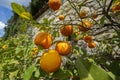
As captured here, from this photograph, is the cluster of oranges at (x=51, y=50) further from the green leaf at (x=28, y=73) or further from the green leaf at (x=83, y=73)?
the green leaf at (x=83, y=73)

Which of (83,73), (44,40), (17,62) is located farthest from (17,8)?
(17,62)

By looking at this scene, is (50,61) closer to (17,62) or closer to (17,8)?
(17,8)

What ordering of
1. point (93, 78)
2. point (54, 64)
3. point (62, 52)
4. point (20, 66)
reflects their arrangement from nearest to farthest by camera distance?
point (93, 78), point (54, 64), point (62, 52), point (20, 66)

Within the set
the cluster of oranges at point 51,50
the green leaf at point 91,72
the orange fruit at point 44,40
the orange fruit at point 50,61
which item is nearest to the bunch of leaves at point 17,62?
the cluster of oranges at point 51,50

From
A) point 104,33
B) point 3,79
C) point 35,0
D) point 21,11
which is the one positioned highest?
point 35,0

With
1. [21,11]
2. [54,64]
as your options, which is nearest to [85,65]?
[54,64]

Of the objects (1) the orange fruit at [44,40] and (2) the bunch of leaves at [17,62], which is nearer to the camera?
(1) the orange fruit at [44,40]

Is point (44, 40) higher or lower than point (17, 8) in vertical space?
lower

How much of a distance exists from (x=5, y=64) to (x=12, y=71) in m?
0.27

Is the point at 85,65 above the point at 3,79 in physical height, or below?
above

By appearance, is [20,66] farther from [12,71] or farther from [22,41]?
[22,41]

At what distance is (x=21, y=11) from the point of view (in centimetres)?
83

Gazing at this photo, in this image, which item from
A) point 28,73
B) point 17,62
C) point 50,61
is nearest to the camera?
point 50,61

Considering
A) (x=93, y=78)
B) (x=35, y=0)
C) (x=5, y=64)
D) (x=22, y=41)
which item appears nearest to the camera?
(x=93, y=78)
